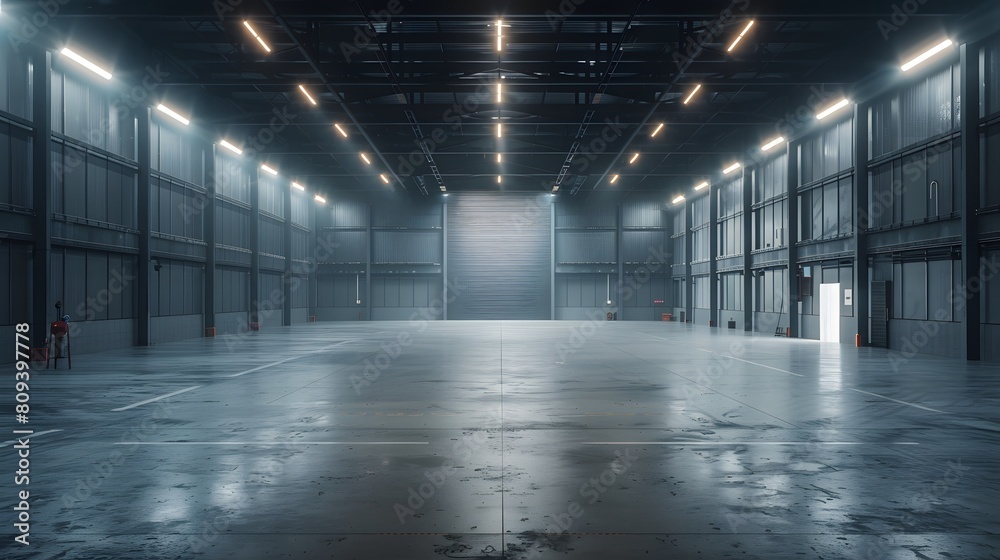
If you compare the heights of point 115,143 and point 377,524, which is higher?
point 115,143

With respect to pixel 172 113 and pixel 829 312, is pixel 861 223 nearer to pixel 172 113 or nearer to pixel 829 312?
pixel 829 312

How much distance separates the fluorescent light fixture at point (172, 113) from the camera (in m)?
37.4

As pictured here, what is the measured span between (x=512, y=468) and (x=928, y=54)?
27304mm

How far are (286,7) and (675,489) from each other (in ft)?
68.8

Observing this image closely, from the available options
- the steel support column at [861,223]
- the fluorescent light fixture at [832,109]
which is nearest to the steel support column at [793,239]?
the fluorescent light fixture at [832,109]

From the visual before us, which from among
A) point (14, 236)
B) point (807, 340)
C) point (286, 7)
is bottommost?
point (807, 340)

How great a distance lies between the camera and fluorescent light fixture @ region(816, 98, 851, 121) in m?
35.8

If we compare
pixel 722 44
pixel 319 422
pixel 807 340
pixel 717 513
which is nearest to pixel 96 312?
pixel 319 422

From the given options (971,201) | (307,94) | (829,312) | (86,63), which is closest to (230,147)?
(307,94)

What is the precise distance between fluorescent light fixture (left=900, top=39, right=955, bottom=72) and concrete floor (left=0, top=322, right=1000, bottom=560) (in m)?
14.0

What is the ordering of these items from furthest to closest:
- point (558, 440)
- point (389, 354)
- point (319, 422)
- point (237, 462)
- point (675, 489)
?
point (389, 354) < point (319, 422) < point (558, 440) < point (237, 462) < point (675, 489)

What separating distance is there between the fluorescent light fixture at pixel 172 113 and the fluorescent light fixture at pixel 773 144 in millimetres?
33621

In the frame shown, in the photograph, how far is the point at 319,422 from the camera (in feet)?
44.6

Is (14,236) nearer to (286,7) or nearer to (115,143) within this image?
(115,143)
